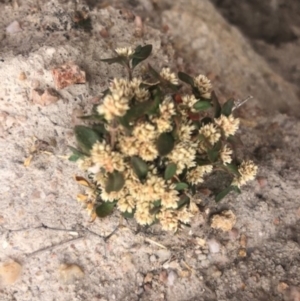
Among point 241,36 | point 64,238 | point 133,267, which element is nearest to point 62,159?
point 64,238

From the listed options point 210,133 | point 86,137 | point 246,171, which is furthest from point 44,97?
point 246,171

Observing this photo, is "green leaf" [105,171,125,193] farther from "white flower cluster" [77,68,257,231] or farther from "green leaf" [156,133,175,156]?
"green leaf" [156,133,175,156]

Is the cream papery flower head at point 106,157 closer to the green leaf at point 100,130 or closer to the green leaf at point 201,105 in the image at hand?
the green leaf at point 100,130

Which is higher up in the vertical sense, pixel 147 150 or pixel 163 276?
pixel 147 150

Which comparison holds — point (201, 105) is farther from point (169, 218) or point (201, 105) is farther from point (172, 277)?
point (172, 277)

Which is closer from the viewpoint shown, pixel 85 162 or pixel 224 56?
pixel 85 162

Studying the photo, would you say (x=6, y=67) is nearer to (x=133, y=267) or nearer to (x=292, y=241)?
(x=133, y=267)

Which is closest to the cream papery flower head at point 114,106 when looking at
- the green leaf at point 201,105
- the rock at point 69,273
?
the green leaf at point 201,105
